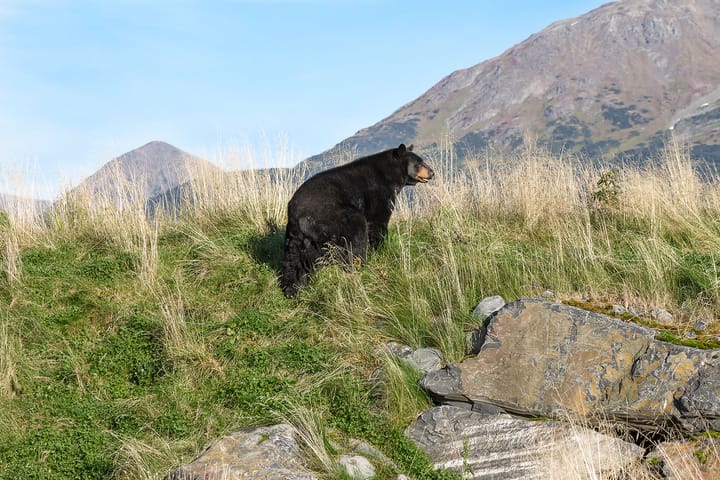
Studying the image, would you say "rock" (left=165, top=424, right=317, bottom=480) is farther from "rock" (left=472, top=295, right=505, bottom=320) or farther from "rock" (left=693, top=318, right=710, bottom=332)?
"rock" (left=693, top=318, right=710, bottom=332)

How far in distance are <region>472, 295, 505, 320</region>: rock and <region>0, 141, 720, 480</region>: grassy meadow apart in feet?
0.54

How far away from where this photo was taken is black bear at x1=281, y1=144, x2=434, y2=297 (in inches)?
319

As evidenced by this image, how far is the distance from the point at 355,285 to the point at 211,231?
430cm

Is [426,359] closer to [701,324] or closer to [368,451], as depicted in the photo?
[368,451]

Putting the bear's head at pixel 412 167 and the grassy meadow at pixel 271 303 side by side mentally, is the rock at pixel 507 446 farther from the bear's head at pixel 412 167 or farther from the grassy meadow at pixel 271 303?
the bear's head at pixel 412 167

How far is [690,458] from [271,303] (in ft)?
15.5

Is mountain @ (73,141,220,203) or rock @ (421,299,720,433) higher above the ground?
mountain @ (73,141,220,203)

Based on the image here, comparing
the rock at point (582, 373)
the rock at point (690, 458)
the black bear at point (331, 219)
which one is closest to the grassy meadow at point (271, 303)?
the black bear at point (331, 219)

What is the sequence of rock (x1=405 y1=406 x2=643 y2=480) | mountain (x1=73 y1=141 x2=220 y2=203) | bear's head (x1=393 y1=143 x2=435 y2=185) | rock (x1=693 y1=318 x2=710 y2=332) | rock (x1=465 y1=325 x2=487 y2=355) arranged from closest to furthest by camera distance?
1. rock (x1=405 y1=406 x2=643 y2=480)
2. rock (x1=693 y1=318 x2=710 y2=332)
3. rock (x1=465 y1=325 x2=487 y2=355)
4. bear's head (x1=393 y1=143 x2=435 y2=185)
5. mountain (x1=73 y1=141 x2=220 y2=203)

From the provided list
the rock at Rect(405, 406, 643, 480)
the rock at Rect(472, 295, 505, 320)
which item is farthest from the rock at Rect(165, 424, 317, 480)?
the rock at Rect(472, 295, 505, 320)

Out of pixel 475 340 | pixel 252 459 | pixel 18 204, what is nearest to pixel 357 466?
pixel 252 459

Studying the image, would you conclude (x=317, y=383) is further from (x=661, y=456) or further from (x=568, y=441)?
(x=661, y=456)

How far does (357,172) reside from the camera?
8.85m

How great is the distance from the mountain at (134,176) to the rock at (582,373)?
7.26m
